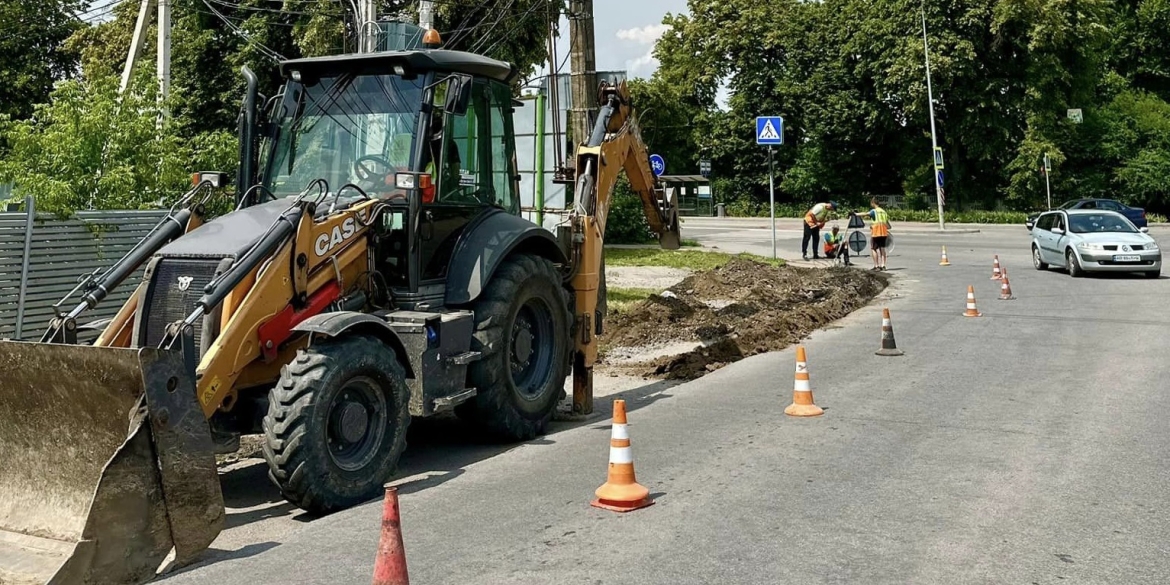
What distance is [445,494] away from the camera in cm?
700

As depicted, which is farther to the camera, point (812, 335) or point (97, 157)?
point (812, 335)

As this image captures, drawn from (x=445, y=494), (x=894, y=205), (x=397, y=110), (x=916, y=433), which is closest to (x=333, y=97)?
(x=397, y=110)

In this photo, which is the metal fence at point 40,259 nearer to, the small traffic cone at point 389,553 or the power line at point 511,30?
the small traffic cone at point 389,553

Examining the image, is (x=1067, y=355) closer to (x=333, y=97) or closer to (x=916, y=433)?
(x=916, y=433)

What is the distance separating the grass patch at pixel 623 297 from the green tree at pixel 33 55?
88.3ft

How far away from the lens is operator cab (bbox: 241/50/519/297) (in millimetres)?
7883

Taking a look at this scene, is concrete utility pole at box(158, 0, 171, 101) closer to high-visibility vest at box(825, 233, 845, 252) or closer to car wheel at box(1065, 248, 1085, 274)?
car wheel at box(1065, 248, 1085, 274)

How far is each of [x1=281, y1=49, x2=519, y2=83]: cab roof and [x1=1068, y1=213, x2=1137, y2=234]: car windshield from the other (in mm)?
18800

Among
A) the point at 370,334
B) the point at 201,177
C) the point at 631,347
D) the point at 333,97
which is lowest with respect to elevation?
the point at 631,347

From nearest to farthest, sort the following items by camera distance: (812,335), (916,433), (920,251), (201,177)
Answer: (201,177), (916,433), (812,335), (920,251)

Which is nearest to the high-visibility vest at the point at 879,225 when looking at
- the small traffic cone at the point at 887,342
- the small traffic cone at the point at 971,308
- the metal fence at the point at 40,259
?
the small traffic cone at the point at 971,308

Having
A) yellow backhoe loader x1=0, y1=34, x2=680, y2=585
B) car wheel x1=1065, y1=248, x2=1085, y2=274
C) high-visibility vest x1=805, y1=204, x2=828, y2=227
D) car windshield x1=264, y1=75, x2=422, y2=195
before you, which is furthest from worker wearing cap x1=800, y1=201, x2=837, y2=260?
car windshield x1=264, y1=75, x2=422, y2=195

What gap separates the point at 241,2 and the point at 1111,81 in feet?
153

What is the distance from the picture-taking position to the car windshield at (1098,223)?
2281 cm
